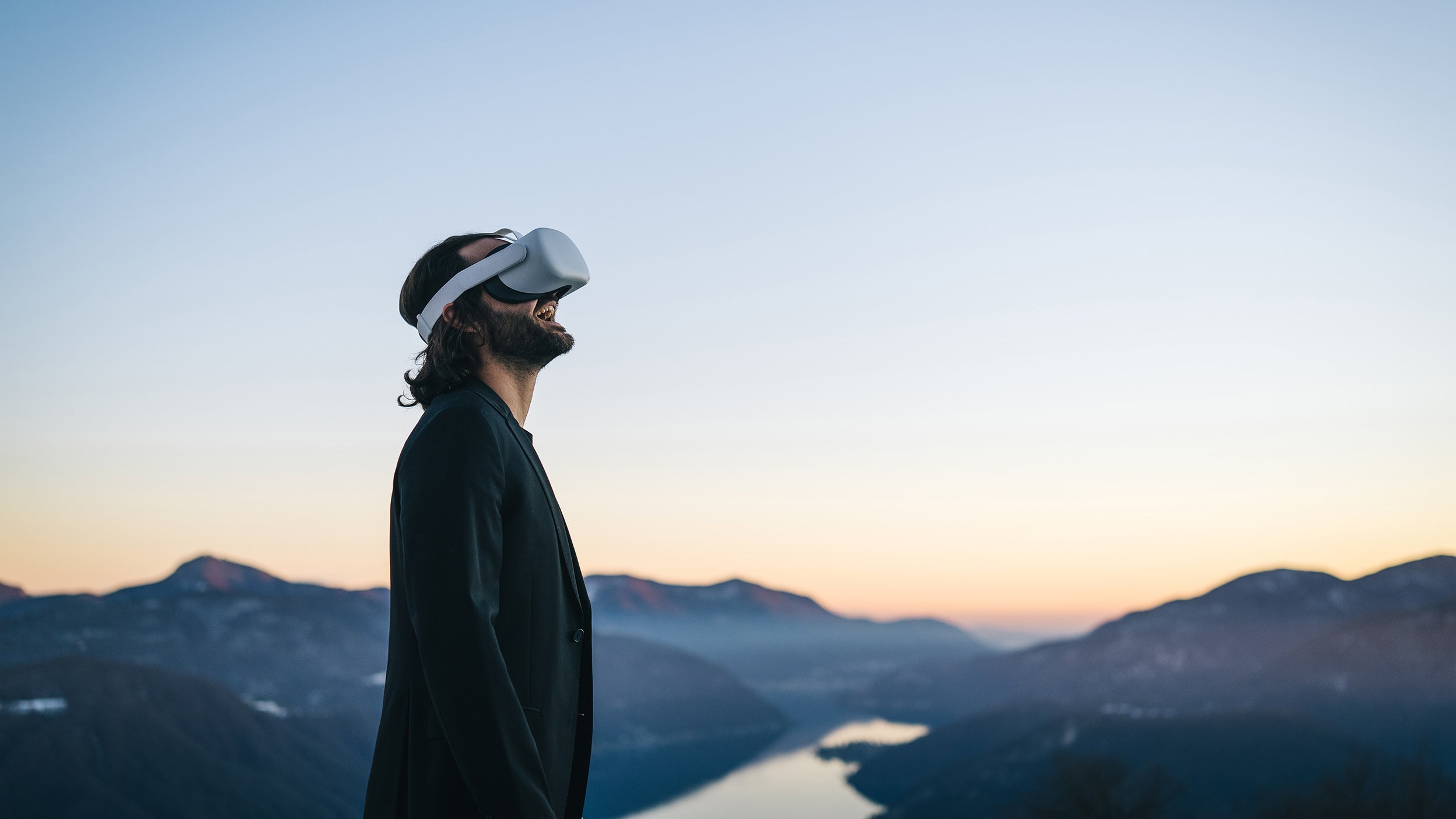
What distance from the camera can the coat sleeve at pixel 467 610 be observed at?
7.86 ft

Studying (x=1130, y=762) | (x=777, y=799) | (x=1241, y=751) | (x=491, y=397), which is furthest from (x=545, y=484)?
(x=777, y=799)

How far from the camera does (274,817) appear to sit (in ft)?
518

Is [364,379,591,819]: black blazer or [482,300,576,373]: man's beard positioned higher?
[482,300,576,373]: man's beard

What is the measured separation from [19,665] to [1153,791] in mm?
169223

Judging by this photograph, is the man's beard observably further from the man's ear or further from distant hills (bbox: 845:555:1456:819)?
distant hills (bbox: 845:555:1456:819)

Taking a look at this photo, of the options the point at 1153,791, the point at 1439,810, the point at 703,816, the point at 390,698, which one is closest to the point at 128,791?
the point at 703,816

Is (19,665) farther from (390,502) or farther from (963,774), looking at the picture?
(390,502)

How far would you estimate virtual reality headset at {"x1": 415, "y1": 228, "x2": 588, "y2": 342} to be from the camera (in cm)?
298

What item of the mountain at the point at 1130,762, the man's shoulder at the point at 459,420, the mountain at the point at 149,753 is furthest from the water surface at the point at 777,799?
the man's shoulder at the point at 459,420

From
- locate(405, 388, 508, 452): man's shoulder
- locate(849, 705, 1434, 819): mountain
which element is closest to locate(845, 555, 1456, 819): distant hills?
locate(849, 705, 1434, 819): mountain

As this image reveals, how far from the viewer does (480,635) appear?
8.05ft

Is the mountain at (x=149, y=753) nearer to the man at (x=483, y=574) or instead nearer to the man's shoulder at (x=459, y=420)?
the man at (x=483, y=574)

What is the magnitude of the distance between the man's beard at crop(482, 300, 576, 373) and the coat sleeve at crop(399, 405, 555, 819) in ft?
1.39

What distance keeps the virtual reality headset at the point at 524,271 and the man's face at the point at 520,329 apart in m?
0.03
